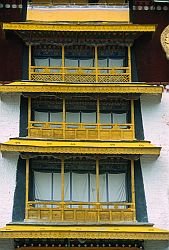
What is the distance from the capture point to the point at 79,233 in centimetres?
1975

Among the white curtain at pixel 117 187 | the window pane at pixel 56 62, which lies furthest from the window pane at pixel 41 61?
the white curtain at pixel 117 187

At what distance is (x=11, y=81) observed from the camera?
22.5 meters

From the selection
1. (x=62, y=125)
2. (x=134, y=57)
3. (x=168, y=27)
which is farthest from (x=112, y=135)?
(x=168, y=27)

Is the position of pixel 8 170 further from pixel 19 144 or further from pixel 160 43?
pixel 160 43

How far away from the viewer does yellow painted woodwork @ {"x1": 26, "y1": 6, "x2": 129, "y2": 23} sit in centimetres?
2350

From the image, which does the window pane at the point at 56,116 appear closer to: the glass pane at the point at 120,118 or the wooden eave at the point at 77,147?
the wooden eave at the point at 77,147

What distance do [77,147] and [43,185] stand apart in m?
1.81

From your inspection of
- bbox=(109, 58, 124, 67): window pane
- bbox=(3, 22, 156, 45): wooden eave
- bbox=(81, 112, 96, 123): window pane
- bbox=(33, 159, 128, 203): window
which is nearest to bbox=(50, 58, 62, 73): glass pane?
bbox=(3, 22, 156, 45): wooden eave

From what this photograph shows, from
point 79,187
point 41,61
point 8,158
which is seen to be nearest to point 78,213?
point 79,187

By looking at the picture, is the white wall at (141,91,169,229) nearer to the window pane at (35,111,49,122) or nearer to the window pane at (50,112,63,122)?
the window pane at (50,112,63,122)

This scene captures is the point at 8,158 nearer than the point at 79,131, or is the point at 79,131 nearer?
the point at 8,158

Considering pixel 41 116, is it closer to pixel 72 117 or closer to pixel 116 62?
pixel 72 117

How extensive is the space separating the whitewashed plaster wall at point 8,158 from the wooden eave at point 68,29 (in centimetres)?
221

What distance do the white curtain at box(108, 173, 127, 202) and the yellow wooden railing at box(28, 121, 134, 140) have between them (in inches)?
51.6
